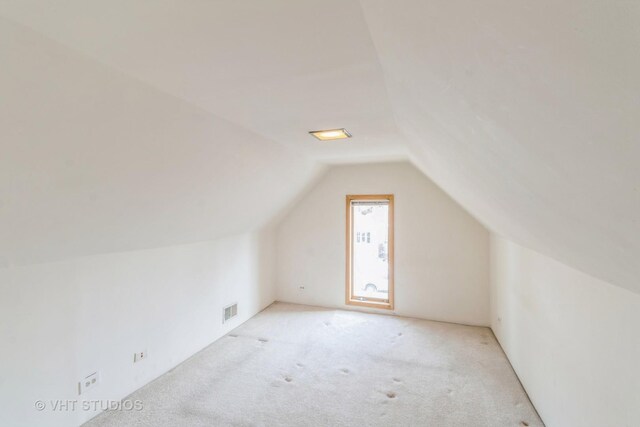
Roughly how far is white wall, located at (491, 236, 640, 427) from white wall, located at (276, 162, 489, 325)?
38.9 inches

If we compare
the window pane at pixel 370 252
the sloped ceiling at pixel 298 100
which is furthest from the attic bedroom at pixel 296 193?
the window pane at pixel 370 252

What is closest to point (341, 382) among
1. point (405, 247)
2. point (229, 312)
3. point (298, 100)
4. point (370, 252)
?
point (229, 312)

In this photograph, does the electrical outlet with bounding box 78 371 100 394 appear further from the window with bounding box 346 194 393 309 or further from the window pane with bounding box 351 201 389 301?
the window pane with bounding box 351 201 389 301

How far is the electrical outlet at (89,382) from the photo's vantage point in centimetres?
219

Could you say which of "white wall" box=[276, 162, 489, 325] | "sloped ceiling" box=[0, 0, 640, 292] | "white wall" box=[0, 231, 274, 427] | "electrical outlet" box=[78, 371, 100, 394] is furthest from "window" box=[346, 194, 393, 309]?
"electrical outlet" box=[78, 371, 100, 394]

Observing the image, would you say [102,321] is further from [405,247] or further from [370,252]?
[370,252]

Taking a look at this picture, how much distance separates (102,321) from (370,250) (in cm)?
412

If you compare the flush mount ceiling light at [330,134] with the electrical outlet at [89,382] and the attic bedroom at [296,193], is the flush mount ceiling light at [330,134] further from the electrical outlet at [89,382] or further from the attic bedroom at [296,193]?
the electrical outlet at [89,382]

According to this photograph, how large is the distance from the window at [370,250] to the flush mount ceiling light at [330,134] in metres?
2.04

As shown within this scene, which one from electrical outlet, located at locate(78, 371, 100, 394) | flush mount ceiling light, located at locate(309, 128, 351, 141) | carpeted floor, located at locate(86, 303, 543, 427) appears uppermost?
flush mount ceiling light, located at locate(309, 128, 351, 141)

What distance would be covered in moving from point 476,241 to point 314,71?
357cm

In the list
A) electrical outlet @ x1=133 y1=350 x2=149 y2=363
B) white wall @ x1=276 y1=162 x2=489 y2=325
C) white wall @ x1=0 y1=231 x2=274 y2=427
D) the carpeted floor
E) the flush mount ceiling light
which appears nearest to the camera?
white wall @ x1=0 y1=231 x2=274 y2=427

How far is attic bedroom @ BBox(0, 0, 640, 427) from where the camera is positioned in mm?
650

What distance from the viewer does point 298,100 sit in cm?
180
